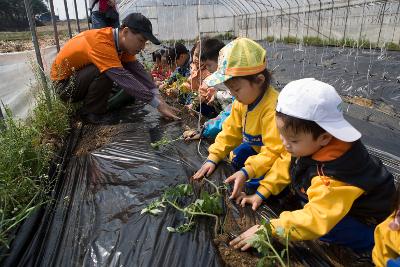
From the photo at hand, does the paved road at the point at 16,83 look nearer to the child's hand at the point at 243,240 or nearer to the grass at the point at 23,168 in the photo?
the grass at the point at 23,168

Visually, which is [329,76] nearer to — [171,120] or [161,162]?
[171,120]

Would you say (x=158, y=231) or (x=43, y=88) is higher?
(x=43, y=88)

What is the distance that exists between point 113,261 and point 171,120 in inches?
77.4

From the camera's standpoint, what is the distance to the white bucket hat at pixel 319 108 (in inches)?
52.8

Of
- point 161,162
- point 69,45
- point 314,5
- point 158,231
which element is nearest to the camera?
point 158,231

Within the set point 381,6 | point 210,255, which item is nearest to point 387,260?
point 210,255

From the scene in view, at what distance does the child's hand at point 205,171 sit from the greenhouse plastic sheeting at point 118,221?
0.18 ft

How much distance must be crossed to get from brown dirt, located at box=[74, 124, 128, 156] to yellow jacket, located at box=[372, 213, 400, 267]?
2056 millimetres

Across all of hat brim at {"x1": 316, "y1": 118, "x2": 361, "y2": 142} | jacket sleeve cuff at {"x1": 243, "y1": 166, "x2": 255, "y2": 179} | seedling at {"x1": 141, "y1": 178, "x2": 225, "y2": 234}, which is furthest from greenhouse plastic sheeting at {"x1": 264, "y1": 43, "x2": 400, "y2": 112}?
hat brim at {"x1": 316, "y1": 118, "x2": 361, "y2": 142}

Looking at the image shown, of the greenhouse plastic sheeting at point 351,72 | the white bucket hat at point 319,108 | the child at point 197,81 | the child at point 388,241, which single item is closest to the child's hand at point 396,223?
the child at point 388,241

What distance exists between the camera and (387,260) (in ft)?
4.08

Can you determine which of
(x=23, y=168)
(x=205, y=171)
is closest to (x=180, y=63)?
(x=205, y=171)

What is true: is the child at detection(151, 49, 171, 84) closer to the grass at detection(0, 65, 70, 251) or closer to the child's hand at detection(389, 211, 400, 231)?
the grass at detection(0, 65, 70, 251)

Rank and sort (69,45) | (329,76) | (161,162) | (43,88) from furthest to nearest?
(329,76) < (69,45) < (43,88) < (161,162)
